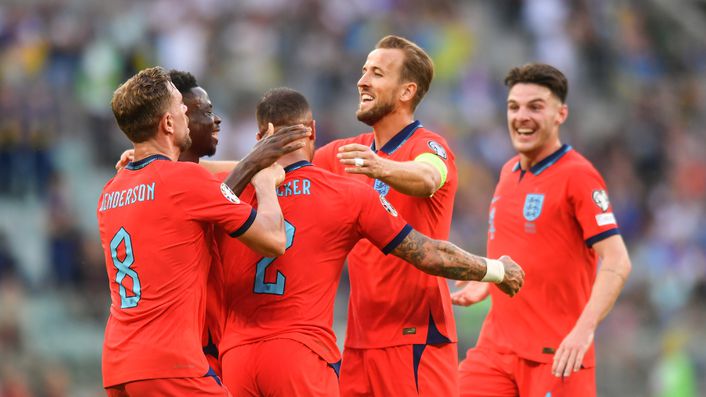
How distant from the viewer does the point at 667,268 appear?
16391 mm

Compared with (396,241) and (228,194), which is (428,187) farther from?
(228,194)

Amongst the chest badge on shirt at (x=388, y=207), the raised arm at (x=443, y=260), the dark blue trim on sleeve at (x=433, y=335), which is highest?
the chest badge on shirt at (x=388, y=207)

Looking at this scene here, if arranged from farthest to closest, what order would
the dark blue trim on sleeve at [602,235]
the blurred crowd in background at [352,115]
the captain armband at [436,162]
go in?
the blurred crowd in background at [352,115], the dark blue trim on sleeve at [602,235], the captain armband at [436,162]

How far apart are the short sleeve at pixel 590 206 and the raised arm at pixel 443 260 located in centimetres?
120

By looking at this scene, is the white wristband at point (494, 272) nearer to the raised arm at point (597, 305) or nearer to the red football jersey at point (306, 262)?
the red football jersey at point (306, 262)

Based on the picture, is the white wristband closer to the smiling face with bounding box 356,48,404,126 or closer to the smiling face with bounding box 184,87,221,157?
the smiling face with bounding box 356,48,404,126

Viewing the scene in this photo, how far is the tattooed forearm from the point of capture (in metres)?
6.76

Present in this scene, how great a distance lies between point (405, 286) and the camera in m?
7.33

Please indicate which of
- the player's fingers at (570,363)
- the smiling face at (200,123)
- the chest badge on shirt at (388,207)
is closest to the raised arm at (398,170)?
the chest badge on shirt at (388,207)

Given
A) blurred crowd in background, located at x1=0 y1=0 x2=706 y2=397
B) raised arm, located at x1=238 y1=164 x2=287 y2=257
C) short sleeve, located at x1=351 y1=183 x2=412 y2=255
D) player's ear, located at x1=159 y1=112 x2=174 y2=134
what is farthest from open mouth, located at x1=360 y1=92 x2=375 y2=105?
blurred crowd in background, located at x1=0 y1=0 x2=706 y2=397

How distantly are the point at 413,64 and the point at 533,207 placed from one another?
4.70 feet

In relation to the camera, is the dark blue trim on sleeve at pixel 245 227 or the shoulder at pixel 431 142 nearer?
the dark blue trim on sleeve at pixel 245 227

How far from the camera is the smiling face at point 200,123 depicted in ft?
24.4

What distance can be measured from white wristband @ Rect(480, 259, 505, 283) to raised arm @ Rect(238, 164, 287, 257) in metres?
1.31
